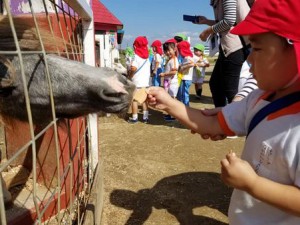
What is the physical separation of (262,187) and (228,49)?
6.43ft

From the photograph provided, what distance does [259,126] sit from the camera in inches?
44.0

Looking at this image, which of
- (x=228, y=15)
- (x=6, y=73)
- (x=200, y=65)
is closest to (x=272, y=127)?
(x=6, y=73)

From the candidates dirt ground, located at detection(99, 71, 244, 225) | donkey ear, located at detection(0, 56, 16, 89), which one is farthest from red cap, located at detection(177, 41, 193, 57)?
donkey ear, located at detection(0, 56, 16, 89)

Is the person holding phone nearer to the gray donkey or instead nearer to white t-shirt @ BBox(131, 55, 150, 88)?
the gray donkey

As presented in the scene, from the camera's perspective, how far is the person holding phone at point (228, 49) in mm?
2684

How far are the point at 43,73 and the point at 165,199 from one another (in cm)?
175

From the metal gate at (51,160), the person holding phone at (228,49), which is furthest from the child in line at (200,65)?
the metal gate at (51,160)

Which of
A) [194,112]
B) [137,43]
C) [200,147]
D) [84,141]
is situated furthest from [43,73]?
[137,43]

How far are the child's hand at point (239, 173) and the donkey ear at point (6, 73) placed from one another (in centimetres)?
85

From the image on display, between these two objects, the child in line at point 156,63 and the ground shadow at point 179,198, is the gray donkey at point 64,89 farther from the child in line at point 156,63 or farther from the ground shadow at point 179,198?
the child in line at point 156,63

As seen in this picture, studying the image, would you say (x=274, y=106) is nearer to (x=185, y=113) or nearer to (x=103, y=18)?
(x=185, y=113)

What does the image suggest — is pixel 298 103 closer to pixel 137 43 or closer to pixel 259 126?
pixel 259 126

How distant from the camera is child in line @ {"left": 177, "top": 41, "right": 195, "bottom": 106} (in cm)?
605

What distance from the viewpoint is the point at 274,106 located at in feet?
3.55
